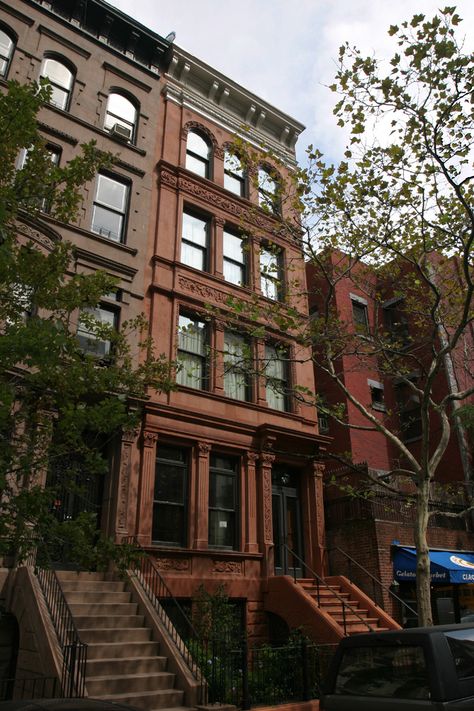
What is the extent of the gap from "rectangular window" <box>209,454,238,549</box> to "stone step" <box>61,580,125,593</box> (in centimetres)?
331

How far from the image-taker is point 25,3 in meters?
16.9

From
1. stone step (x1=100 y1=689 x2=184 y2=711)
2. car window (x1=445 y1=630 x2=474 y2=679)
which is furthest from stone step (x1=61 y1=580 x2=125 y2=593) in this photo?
car window (x1=445 y1=630 x2=474 y2=679)

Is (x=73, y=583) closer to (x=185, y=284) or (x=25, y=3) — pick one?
(x=185, y=284)

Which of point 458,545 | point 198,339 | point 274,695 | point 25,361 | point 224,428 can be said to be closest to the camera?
point 25,361

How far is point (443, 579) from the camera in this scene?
15570mm

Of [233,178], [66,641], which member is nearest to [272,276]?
[233,178]

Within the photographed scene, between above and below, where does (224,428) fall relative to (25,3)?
below

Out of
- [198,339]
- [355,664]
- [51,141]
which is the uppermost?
[51,141]

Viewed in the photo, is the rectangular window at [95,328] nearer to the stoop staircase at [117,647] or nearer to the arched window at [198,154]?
the stoop staircase at [117,647]

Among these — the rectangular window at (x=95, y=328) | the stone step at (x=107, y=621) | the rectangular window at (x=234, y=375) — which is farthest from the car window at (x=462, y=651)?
the rectangular window at (x=234, y=375)

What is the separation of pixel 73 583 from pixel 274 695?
4.32 meters

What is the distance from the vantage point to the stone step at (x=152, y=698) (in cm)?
830

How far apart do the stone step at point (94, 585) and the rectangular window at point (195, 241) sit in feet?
30.6

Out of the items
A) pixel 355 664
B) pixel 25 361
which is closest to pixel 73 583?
pixel 25 361
